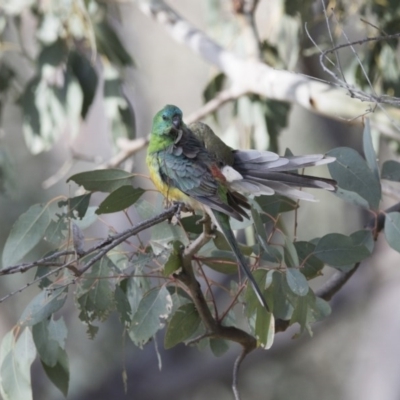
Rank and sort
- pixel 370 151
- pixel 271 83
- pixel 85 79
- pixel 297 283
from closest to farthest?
pixel 297 283 → pixel 370 151 → pixel 271 83 → pixel 85 79

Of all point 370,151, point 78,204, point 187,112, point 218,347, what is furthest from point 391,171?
point 187,112

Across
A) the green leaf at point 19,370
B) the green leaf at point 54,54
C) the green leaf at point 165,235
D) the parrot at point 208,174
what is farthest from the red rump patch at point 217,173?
the green leaf at point 54,54

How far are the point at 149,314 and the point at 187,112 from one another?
15.1 feet

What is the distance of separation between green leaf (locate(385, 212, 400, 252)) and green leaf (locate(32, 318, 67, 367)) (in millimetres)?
561

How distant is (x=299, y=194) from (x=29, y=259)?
274 cm

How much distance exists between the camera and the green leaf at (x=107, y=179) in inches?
53.1

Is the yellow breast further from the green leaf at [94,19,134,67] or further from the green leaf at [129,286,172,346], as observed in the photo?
the green leaf at [94,19,134,67]

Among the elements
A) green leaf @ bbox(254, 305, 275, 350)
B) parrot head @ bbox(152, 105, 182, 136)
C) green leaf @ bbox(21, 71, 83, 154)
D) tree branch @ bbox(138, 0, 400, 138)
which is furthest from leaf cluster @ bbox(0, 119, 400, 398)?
green leaf @ bbox(21, 71, 83, 154)

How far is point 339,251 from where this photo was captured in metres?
1.33

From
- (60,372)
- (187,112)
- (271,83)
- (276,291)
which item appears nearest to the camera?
(276,291)

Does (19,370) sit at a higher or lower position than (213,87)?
higher

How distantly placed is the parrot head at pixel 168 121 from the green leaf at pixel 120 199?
0.68 feet

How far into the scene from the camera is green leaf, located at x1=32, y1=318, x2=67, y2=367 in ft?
4.66

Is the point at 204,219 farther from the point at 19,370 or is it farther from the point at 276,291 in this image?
the point at 19,370
